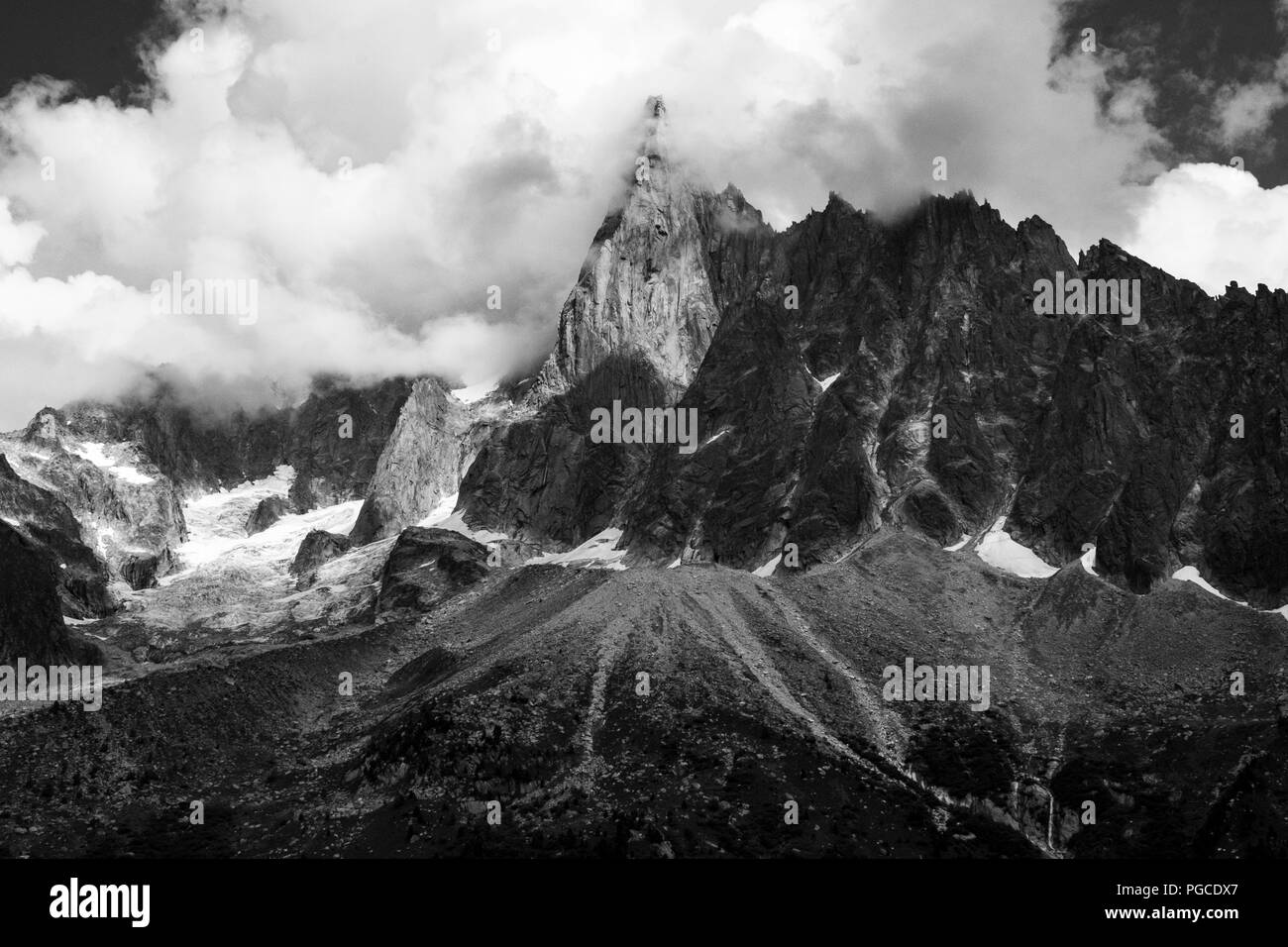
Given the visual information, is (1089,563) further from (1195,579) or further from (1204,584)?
(1204,584)

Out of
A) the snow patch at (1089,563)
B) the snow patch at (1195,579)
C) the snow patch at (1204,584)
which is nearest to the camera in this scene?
the snow patch at (1204,584)

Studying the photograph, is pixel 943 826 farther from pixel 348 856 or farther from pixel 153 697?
pixel 153 697

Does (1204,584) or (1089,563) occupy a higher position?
(1089,563)

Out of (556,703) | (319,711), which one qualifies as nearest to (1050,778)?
(556,703)

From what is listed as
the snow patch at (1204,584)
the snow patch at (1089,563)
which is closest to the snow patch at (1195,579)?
the snow patch at (1204,584)

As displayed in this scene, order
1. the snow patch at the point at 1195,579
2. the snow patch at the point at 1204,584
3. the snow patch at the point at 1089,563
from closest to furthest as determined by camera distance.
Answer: the snow patch at the point at 1204,584 → the snow patch at the point at 1195,579 → the snow patch at the point at 1089,563

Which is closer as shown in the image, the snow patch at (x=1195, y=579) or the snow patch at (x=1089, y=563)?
the snow patch at (x=1195, y=579)

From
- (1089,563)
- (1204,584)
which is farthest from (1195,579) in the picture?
(1089,563)

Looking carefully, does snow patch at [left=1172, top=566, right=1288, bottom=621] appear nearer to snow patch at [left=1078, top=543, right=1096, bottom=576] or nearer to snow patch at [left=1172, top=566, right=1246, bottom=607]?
snow patch at [left=1172, top=566, right=1246, bottom=607]

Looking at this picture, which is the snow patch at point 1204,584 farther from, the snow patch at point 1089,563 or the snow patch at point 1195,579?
the snow patch at point 1089,563

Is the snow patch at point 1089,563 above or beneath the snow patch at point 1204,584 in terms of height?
above

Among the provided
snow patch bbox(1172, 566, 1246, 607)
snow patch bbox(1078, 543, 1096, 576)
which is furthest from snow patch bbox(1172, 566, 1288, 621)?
snow patch bbox(1078, 543, 1096, 576)
